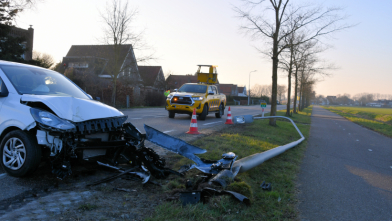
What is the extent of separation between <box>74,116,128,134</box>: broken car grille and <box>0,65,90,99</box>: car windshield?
1122mm

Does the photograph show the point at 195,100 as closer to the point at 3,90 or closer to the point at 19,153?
the point at 3,90

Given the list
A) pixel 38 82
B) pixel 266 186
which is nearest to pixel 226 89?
pixel 38 82

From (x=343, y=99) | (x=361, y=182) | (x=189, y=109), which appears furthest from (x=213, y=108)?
(x=343, y=99)

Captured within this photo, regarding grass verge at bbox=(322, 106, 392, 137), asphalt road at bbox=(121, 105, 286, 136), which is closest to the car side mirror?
asphalt road at bbox=(121, 105, 286, 136)

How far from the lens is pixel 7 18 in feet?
54.3

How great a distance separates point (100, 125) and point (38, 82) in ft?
5.18

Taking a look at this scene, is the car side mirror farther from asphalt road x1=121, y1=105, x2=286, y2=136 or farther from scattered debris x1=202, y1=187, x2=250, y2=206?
asphalt road x1=121, y1=105, x2=286, y2=136

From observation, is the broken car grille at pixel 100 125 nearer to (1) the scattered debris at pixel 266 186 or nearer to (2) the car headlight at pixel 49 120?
(2) the car headlight at pixel 49 120

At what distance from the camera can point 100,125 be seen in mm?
3990

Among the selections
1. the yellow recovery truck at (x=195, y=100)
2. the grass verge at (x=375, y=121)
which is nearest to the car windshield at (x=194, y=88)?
the yellow recovery truck at (x=195, y=100)

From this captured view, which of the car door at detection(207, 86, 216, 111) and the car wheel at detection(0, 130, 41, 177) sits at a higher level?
the car door at detection(207, 86, 216, 111)

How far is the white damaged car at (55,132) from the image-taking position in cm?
355

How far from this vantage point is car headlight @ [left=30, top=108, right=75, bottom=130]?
3.51 metres

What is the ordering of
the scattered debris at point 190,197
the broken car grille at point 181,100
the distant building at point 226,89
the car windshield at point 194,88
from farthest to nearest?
the distant building at point 226,89 < the car windshield at point 194,88 < the broken car grille at point 181,100 < the scattered debris at point 190,197
